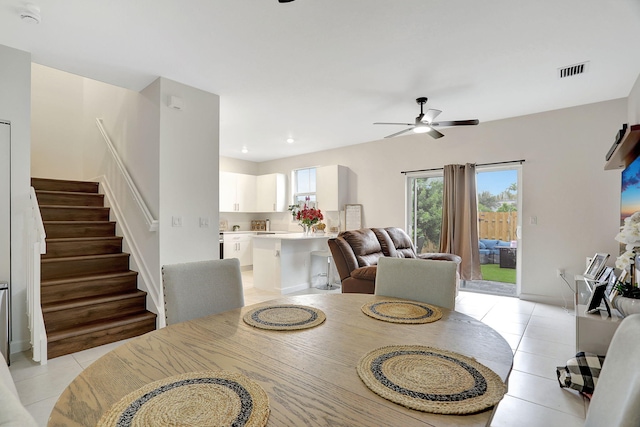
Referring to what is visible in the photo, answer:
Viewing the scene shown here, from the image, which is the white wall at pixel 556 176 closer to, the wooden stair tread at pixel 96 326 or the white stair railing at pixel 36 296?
the wooden stair tread at pixel 96 326

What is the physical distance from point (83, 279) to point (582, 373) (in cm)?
433

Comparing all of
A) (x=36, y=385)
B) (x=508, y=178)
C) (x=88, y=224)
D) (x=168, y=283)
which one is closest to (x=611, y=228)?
(x=508, y=178)

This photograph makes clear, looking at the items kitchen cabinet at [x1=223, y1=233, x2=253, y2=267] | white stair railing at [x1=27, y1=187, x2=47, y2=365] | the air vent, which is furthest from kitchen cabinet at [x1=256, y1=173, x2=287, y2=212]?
the air vent

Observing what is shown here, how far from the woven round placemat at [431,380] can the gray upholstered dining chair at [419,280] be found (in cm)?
72

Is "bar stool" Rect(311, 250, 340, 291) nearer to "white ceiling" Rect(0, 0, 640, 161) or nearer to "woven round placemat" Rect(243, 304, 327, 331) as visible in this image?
"white ceiling" Rect(0, 0, 640, 161)

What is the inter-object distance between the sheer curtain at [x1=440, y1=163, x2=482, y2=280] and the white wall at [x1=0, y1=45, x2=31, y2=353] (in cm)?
504

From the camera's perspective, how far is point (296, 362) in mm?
1037

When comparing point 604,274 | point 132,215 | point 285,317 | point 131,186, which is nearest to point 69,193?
point 132,215

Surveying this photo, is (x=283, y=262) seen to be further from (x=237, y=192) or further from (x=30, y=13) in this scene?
(x=30, y=13)

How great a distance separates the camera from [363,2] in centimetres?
210

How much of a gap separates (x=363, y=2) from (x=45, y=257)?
12.8 feet

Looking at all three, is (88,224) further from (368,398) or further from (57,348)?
(368,398)

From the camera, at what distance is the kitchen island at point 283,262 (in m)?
4.77

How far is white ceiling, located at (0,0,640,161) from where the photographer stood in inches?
85.5
